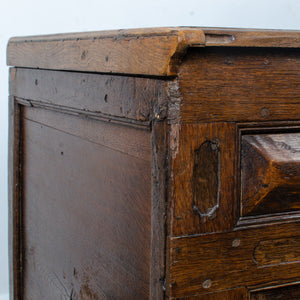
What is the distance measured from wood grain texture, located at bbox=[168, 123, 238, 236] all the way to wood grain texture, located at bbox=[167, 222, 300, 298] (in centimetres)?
2


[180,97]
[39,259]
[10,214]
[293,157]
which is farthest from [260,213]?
[10,214]

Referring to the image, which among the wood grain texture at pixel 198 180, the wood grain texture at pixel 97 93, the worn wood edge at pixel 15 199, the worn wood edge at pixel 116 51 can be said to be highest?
the worn wood edge at pixel 116 51

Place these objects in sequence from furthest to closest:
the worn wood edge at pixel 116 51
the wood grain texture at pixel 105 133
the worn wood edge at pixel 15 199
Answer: the worn wood edge at pixel 15 199
the wood grain texture at pixel 105 133
the worn wood edge at pixel 116 51

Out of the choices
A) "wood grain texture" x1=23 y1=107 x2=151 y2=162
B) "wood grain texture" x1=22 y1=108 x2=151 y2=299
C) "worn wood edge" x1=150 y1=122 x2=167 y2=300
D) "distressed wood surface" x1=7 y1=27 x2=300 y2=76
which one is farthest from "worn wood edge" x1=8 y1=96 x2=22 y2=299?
"worn wood edge" x1=150 y1=122 x2=167 y2=300

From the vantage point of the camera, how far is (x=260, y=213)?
741 mm

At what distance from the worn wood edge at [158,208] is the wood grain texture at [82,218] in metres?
0.04

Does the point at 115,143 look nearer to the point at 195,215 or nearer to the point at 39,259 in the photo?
the point at 195,215

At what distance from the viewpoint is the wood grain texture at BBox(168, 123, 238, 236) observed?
2.21 feet

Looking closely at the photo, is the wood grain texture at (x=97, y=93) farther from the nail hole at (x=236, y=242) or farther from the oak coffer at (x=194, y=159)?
the nail hole at (x=236, y=242)

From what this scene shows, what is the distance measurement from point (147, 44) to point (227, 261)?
0.97 feet

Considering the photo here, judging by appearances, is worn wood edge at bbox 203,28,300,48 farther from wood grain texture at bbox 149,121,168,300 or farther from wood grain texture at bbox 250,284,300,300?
wood grain texture at bbox 250,284,300,300

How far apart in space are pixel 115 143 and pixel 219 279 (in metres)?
0.26

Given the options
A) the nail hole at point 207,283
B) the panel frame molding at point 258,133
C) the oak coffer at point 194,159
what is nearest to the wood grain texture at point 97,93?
the oak coffer at point 194,159

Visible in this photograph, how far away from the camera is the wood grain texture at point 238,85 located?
2.21ft
